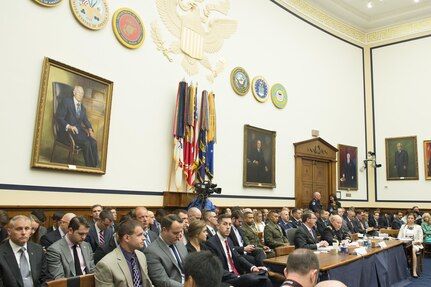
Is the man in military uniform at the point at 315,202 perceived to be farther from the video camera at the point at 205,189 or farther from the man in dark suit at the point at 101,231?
the man in dark suit at the point at 101,231

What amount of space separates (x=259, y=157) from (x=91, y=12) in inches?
239

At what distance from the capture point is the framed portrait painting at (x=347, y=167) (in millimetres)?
14305

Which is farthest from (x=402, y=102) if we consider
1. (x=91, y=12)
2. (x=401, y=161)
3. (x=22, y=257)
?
(x=22, y=257)

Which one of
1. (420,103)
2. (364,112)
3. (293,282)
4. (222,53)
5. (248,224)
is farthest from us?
(364,112)

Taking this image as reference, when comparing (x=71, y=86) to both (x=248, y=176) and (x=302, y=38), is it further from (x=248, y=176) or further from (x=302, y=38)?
(x=302, y=38)

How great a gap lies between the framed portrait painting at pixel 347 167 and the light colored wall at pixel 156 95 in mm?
369

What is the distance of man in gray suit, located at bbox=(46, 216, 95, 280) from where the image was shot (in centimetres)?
395

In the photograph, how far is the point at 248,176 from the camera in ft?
34.9

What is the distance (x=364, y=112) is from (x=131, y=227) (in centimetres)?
1429

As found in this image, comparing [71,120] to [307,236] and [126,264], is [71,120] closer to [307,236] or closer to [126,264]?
[126,264]

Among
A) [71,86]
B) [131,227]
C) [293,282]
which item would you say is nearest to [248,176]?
[71,86]

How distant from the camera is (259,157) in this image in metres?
11.1

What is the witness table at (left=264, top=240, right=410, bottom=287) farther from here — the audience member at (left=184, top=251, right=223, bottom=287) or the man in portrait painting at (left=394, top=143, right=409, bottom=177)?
the man in portrait painting at (left=394, top=143, right=409, bottom=177)

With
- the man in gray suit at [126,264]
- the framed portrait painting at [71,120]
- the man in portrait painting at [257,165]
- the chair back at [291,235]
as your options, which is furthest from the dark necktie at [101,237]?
the man in portrait painting at [257,165]
